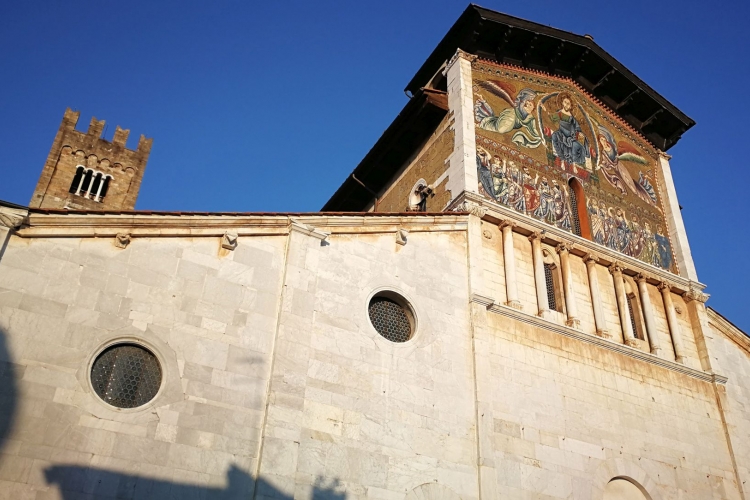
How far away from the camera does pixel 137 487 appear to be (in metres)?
8.23

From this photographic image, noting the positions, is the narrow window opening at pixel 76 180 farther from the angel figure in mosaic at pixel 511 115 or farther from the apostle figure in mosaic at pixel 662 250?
the apostle figure in mosaic at pixel 662 250

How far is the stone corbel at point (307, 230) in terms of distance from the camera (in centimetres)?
1138

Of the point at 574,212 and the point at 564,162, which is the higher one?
the point at 564,162

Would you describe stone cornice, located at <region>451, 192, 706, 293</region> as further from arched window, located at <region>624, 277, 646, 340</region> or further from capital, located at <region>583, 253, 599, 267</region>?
arched window, located at <region>624, 277, 646, 340</region>

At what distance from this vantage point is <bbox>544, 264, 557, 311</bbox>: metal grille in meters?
14.2

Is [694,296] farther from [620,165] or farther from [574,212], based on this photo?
[620,165]

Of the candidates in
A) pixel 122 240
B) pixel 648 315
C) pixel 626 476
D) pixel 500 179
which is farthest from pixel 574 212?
pixel 122 240

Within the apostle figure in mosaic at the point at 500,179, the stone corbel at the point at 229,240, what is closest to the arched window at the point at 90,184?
the apostle figure in mosaic at the point at 500,179

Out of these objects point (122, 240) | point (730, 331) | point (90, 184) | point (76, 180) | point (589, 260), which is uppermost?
point (76, 180)

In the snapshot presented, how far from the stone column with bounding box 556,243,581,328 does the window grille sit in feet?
3.98

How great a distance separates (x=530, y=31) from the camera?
691 inches

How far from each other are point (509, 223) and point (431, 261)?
7.94ft

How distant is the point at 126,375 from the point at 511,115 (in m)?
11.4

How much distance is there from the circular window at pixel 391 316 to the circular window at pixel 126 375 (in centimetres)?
396
